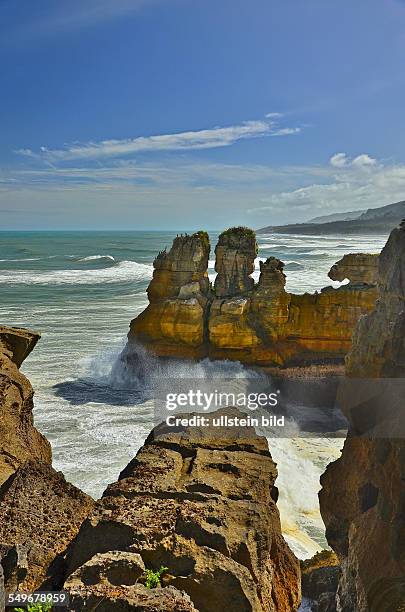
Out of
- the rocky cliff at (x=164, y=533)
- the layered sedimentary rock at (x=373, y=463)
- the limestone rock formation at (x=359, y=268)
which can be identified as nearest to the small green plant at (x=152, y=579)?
the rocky cliff at (x=164, y=533)

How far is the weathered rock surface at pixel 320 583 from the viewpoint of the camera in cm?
862

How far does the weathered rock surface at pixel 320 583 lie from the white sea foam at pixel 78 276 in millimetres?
41407

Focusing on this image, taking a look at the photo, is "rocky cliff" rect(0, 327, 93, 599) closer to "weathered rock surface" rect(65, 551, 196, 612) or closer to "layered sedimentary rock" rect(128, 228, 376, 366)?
"weathered rock surface" rect(65, 551, 196, 612)

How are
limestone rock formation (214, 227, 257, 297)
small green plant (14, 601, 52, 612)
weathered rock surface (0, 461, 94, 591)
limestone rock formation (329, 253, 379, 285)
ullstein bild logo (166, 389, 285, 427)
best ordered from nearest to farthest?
small green plant (14, 601, 52, 612) → weathered rock surface (0, 461, 94, 591) → ullstein bild logo (166, 389, 285, 427) → limestone rock formation (329, 253, 379, 285) → limestone rock formation (214, 227, 257, 297)

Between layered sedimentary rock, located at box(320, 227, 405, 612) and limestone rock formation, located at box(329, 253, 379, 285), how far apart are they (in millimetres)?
11467

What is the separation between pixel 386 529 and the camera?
6289 millimetres

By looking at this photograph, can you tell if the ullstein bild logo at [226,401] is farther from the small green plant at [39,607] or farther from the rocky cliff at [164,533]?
the small green plant at [39,607]

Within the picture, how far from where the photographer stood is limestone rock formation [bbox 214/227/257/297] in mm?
20250

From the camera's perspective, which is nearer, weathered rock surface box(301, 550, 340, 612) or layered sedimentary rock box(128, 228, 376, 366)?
weathered rock surface box(301, 550, 340, 612)

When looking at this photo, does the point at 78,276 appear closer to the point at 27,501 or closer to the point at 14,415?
the point at 14,415

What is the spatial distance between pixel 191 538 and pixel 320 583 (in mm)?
5550

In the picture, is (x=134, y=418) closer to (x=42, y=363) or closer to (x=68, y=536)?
(x=42, y=363)

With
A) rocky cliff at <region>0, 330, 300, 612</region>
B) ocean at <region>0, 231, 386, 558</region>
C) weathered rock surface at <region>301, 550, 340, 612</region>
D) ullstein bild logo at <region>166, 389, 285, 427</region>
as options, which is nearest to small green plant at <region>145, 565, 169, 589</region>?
rocky cliff at <region>0, 330, 300, 612</region>

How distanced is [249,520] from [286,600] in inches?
49.6
